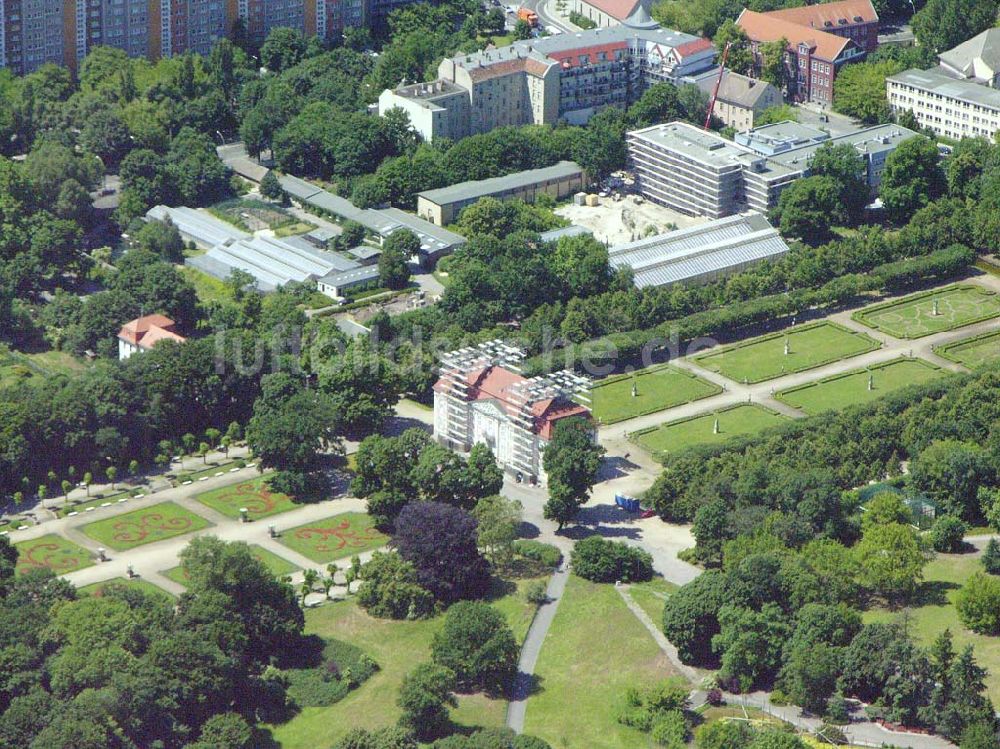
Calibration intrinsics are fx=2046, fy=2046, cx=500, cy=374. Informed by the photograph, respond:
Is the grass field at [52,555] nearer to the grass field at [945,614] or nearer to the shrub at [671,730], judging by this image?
the shrub at [671,730]

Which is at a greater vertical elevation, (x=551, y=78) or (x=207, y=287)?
(x=551, y=78)

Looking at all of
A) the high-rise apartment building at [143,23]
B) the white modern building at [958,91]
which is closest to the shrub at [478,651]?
the white modern building at [958,91]

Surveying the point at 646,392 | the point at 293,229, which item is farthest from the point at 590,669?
the point at 293,229

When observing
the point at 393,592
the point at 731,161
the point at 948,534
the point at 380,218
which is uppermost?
the point at 731,161

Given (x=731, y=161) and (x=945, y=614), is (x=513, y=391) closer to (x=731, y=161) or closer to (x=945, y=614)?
(x=945, y=614)

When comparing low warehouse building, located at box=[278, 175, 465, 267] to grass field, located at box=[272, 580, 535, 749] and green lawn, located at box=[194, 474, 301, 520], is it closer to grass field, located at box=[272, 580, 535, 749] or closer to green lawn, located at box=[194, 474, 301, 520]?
green lawn, located at box=[194, 474, 301, 520]

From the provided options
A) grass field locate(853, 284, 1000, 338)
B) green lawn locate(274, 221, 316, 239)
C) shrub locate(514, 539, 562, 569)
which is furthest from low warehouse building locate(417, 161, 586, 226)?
shrub locate(514, 539, 562, 569)

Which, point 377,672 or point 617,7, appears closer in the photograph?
point 377,672

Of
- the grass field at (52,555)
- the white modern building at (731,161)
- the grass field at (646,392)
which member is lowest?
the grass field at (52,555)
